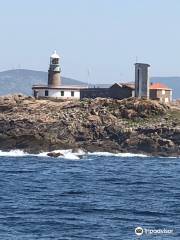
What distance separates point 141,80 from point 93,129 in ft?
110

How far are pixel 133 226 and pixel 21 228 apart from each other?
8.34m

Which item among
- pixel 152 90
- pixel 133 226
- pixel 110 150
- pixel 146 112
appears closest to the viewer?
pixel 133 226

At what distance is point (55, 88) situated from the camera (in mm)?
184125

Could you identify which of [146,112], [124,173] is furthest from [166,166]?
[146,112]

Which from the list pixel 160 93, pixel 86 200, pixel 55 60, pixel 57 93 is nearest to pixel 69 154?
pixel 160 93

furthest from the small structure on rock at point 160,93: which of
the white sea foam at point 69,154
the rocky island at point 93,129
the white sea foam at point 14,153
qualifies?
the white sea foam at point 14,153

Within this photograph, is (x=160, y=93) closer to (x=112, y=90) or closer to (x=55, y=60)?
(x=112, y=90)

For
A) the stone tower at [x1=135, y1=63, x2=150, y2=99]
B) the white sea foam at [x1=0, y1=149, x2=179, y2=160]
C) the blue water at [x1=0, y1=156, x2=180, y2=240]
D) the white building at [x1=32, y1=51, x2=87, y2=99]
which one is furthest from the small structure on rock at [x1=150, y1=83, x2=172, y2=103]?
the blue water at [x1=0, y1=156, x2=180, y2=240]

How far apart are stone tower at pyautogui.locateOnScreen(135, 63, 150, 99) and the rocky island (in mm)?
19008

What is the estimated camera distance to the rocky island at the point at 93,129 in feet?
463

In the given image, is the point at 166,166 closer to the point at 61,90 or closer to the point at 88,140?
the point at 88,140

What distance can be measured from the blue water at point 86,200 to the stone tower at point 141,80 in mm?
57138

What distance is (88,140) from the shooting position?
469ft

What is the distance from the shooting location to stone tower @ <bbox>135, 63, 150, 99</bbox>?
171 metres
